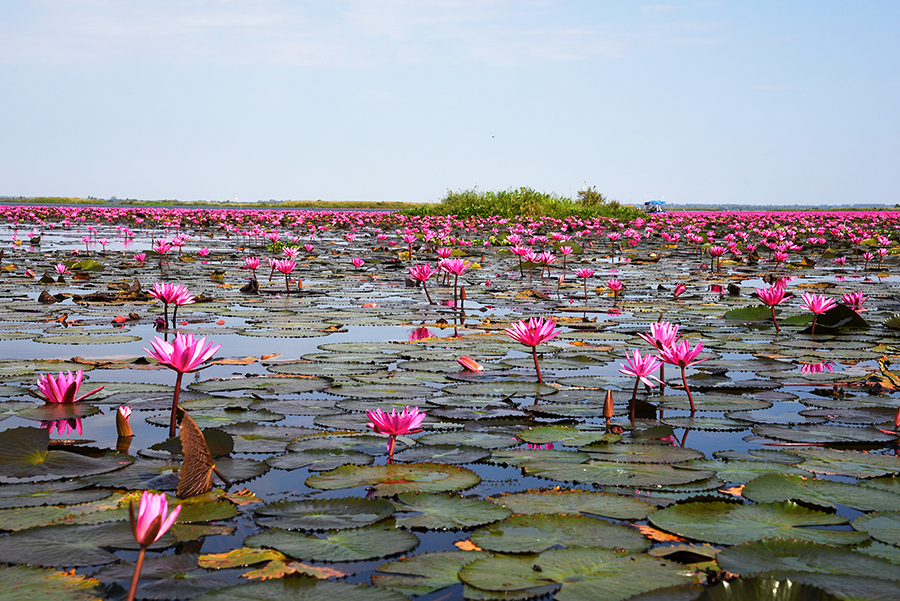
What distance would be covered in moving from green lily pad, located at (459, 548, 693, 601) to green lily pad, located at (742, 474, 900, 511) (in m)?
0.60

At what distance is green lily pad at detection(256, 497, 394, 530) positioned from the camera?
186 cm

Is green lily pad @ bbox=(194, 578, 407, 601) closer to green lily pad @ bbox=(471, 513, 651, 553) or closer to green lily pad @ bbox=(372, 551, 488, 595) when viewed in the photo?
green lily pad @ bbox=(372, 551, 488, 595)

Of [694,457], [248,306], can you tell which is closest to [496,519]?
[694,457]

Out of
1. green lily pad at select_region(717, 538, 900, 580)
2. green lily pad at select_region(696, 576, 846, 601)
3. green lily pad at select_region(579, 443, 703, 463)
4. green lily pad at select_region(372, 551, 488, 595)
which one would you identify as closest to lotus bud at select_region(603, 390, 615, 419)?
green lily pad at select_region(579, 443, 703, 463)

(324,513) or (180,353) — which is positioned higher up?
(180,353)

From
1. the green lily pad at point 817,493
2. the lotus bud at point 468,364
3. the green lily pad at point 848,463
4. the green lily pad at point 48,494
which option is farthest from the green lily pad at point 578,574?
the lotus bud at point 468,364

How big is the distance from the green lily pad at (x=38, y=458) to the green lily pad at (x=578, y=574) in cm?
131

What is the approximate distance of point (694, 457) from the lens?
2.45m

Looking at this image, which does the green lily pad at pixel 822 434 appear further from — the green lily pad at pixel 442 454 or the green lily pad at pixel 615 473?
the green lily pad at pixel 442 454

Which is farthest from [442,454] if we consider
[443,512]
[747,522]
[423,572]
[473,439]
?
[747,522]

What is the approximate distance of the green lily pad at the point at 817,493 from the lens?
202cm

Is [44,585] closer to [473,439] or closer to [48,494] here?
[48,494]

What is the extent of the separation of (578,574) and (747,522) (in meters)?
0.59

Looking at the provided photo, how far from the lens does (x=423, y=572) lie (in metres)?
1.60
